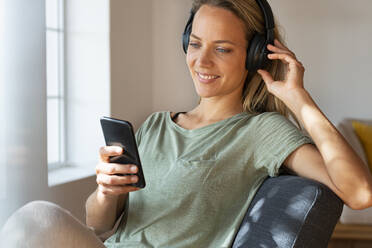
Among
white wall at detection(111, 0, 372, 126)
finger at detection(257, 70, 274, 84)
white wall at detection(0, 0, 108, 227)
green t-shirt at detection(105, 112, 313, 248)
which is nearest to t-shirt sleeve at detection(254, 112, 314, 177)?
green t-shirt at detection(105, 112, 313, 248)

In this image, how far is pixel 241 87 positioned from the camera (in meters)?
1.62

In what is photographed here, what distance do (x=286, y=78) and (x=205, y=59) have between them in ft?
0.82

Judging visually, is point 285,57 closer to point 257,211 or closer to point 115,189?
point 257,211

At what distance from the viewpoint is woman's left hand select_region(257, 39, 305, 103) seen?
140 cm

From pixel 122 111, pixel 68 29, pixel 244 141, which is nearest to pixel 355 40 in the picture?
pixel 122 111

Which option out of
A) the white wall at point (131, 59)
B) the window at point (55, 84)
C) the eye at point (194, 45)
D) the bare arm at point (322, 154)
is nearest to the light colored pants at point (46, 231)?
the bare arm at point (322, 154)

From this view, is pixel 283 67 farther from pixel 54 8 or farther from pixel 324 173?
pixel 54 8

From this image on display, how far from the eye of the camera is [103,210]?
4.90ft

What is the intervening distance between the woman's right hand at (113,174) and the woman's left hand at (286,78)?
1.50ft

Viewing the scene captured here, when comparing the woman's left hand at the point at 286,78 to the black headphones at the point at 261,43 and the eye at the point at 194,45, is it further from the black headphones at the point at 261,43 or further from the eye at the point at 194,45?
the eye at the point at 194,45

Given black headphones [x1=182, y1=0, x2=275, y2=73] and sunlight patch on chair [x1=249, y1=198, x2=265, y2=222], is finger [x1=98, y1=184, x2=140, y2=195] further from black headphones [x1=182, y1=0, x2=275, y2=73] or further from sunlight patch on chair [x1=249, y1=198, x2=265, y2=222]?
black headphones [x1=182, y1=0, x2=275, y2=73]

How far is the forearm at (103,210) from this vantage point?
58.2 inches

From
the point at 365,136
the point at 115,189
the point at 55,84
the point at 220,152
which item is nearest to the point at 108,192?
the point at 115,189

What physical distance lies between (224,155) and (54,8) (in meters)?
1.55
